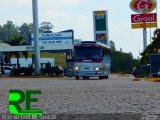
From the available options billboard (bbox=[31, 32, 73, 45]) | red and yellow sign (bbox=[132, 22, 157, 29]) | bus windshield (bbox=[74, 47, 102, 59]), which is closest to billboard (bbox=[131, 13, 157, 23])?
red and yellow sign (bbox=[132, 22, 157, 29])

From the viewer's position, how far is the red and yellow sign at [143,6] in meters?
69.6

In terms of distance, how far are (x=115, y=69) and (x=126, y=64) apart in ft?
8.68

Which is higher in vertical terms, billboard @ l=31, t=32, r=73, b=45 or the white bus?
billboard @ l=31, t=32, r=73, b=45

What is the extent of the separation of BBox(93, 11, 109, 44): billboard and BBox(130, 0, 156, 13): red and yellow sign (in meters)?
5.58

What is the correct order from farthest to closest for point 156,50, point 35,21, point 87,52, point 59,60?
point 59,60 → point 156,50 → point 35,21 → point 87,52

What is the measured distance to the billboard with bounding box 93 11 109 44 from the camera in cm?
7381

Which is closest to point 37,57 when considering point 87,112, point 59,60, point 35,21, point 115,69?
point 35,21

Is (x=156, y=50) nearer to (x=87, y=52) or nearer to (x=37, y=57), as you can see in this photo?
(x=37, y=57)

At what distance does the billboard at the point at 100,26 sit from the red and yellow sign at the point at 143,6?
5.58 m

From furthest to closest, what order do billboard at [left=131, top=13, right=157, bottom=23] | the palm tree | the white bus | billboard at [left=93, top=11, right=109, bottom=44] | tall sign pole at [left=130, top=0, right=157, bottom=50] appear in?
billboard at [left=93, top=11, right=109, bottom=44] < the palm tree < tall sign pole at [left=130, top=0, right=157, bottom=50] < billboard at [left=131, top=13, right=157, bottom=23] < the white bus

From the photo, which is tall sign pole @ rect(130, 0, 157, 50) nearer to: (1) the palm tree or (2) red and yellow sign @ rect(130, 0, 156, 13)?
(2) red and yellow sign @ rect(130, 0, 156, 13)

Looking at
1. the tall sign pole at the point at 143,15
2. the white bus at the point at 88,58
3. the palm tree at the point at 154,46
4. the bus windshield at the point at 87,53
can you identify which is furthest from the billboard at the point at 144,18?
the bus windshield at the point at 87,53

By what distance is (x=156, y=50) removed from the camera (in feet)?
235

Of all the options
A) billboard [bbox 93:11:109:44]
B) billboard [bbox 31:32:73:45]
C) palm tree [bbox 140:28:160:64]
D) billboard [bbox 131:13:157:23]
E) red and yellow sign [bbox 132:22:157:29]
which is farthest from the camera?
billboard [bbox 31:32:73:45]
